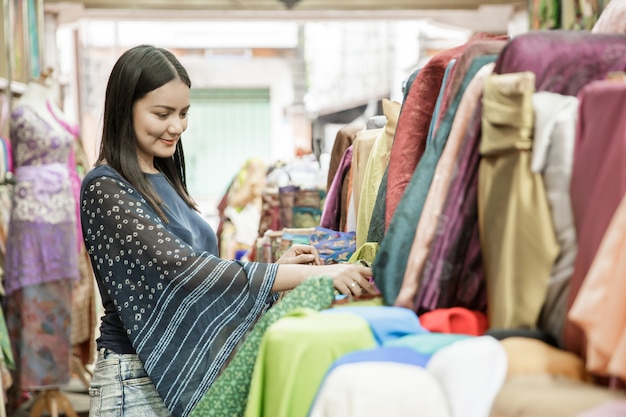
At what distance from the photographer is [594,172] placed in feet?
3.44

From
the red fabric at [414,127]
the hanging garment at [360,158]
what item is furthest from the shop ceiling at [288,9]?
the red fabric at [414,127]

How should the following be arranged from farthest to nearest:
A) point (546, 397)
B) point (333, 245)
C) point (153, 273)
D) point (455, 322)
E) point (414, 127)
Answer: point (333, 245)
point (153, 273)
point (414, 127)
point (455, 322)
point (546, 397)

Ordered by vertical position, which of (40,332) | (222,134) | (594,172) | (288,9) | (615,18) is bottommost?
(40,332)

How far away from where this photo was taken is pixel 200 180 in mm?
11656

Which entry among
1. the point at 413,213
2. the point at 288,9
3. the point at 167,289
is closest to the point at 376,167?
the point at 167,289

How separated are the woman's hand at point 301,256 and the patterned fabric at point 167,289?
0.11 meters

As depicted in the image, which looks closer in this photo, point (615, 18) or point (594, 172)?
point (594, 172)

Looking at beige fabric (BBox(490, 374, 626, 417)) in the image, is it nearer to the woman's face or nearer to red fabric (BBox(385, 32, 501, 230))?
red fabric (BBox(385, 32, 501, 230))

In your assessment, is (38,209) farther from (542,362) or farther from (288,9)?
(542,362)

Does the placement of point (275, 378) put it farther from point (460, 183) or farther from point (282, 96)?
point (282, 96)

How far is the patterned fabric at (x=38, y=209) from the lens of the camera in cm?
405

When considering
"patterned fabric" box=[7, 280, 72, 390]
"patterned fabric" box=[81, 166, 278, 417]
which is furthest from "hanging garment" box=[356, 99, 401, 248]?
"patterned fabric" box=[7, 280, 72, 390]

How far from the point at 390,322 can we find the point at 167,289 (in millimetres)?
692

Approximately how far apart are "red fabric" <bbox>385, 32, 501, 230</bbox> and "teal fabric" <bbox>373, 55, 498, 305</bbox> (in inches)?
7.5
